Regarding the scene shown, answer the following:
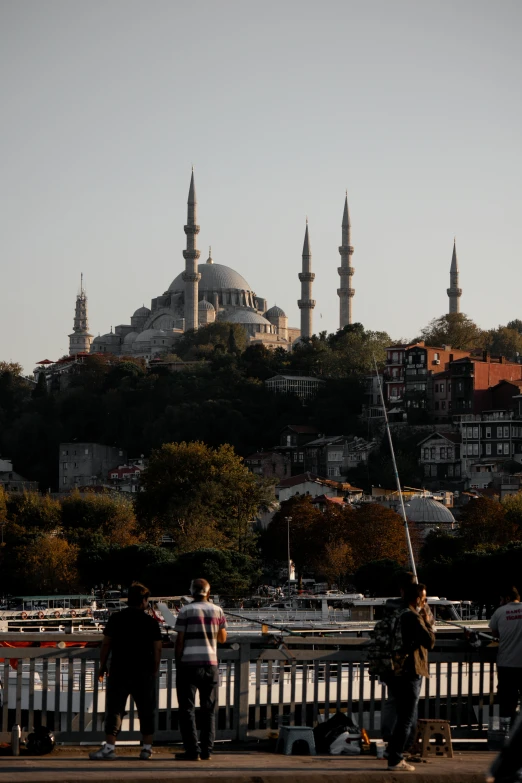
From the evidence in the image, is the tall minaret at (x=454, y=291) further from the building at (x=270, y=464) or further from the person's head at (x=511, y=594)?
the person's head at (x=511, y=594)

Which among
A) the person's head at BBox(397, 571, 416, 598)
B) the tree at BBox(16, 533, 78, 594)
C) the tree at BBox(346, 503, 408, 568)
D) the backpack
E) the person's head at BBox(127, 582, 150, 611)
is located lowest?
the backpack

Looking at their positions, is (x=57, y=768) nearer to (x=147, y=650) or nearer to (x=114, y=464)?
(x=147, y=650)

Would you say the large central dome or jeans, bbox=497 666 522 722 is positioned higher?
the large central dome

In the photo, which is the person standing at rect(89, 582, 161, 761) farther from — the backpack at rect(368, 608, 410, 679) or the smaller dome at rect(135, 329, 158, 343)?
the smaller dome at rect(135, 329, 158, 343)

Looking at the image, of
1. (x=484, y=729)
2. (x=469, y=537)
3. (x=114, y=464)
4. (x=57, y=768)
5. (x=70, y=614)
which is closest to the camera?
(x=57, y=768)

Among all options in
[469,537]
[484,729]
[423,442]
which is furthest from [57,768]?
[423,442]

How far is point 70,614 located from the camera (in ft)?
165

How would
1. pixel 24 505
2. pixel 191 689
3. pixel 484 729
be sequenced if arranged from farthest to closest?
pixel 24 505 → pixel 484 729 → pixel 191 689

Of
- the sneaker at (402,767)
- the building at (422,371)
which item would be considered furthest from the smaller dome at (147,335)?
the sneaker at (402,767)

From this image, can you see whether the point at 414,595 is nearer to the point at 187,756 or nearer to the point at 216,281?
the point at 187,756

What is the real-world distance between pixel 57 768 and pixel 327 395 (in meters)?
99.7

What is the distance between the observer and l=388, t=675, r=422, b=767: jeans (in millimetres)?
10695

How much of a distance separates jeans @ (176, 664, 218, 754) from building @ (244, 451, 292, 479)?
292 feet

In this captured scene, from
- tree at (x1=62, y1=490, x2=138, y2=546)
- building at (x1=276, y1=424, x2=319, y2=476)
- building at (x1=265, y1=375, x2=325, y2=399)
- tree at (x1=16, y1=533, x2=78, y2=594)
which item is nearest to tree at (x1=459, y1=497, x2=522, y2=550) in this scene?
tree at (x1=62, y1=490, x2=138, y2=546)
